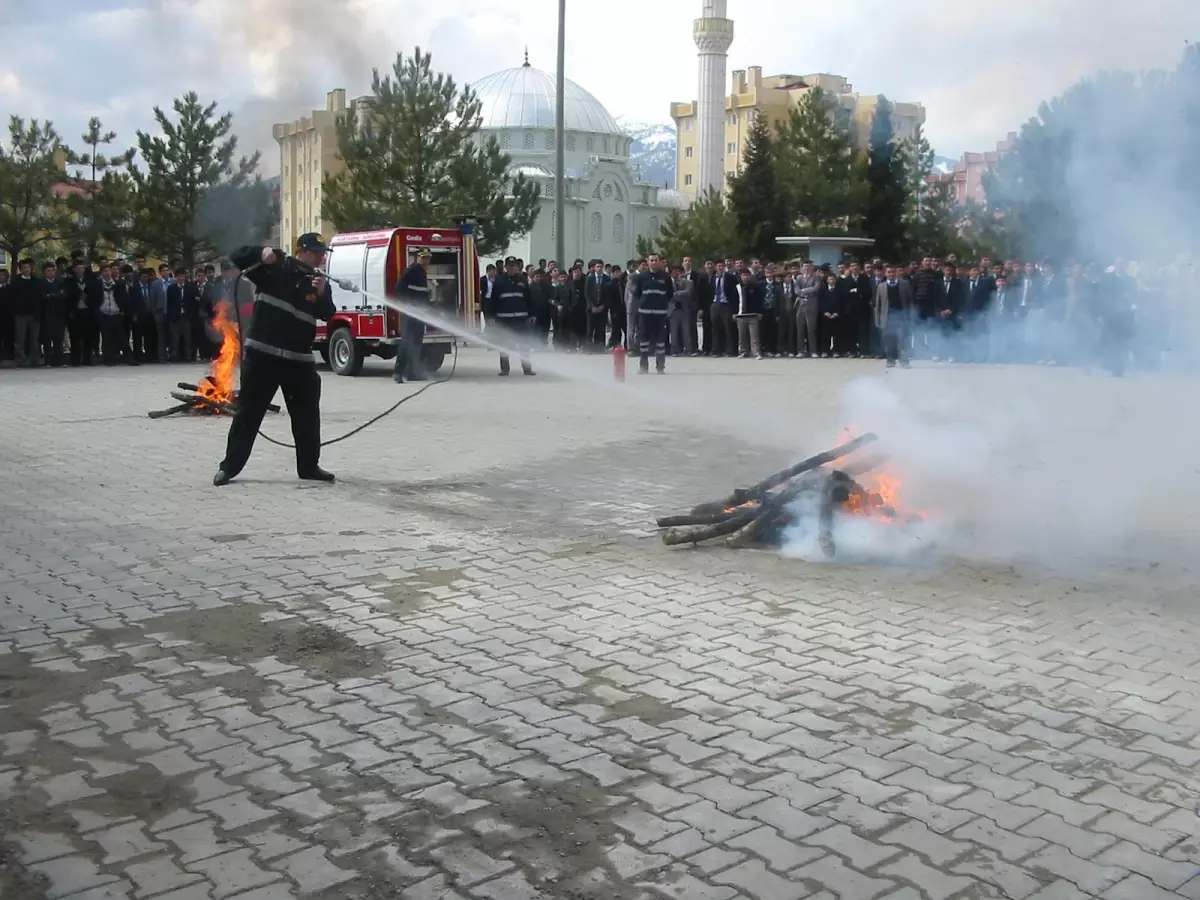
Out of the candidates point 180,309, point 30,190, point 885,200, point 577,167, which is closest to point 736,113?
point 577,167

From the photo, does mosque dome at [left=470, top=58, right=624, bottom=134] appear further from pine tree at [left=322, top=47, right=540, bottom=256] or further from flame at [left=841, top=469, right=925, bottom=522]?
flame at [left=841, top=469, right=925, bottom=522]

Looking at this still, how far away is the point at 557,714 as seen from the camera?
475 cm

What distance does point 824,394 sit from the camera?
17.2 metres

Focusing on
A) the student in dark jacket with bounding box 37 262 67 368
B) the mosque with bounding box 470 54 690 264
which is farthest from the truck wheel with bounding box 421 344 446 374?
the mosque with bounding box 470 54 690 264

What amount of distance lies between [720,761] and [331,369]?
65.7 feet

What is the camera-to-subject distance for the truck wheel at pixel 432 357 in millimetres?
21219

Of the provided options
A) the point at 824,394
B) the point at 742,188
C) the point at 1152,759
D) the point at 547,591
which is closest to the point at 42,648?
the point at 547,591

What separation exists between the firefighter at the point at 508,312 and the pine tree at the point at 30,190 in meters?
14.1

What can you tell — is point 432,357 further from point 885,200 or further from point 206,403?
point 885,200

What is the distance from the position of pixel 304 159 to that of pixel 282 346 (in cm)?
1138

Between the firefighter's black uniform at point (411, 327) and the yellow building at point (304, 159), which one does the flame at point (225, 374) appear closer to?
the yellow building at point (304, 159)

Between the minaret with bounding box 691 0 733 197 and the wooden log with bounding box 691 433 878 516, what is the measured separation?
65206mm

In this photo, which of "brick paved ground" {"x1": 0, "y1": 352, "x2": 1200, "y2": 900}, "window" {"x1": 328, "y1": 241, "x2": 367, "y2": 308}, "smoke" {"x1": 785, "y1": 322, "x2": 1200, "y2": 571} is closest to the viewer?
"brick paved ground" {"x1": 0, "y1": 352, "x2": 1200, "y2": 900}

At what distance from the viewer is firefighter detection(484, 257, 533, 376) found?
20.9 m
